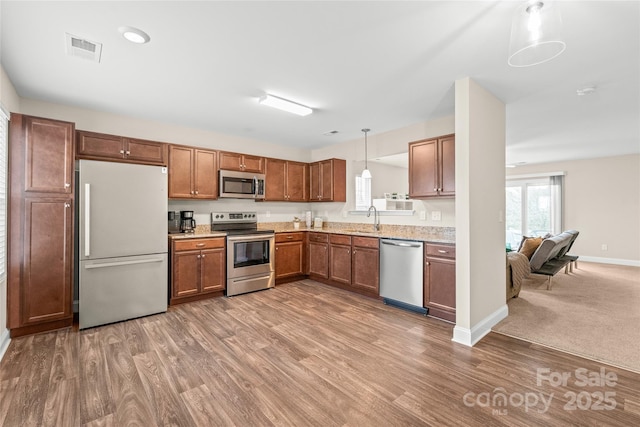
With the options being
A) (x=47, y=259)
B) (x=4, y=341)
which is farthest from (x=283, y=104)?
(x=4, y=341)

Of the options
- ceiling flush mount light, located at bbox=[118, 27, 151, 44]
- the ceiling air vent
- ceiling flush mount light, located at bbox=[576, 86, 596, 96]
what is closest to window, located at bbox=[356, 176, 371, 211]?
ceiling flush mount light, located at bbox=[576, 86, 596, 96]

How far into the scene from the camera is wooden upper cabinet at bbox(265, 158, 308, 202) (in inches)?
202

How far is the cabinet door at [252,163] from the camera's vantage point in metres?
4.78

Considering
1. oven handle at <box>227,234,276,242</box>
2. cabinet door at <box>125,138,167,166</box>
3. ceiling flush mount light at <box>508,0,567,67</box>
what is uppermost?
ceiling flush mount light at <box>508,0,567,67</box>

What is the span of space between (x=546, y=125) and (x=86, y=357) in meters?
6.20

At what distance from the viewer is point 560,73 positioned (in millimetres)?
2699

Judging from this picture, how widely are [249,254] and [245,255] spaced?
→ 0.22 ft

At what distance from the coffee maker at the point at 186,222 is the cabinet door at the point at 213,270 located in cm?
46

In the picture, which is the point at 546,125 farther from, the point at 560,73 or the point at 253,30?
the point at 253,30

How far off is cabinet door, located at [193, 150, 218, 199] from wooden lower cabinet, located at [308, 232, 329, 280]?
1769mm

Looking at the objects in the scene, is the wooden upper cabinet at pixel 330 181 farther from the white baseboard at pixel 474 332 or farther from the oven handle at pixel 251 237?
the white baseboard at pixel 474 332

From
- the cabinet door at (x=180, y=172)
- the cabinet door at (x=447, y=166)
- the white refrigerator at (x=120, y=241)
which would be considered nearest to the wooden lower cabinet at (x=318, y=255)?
the cabinet door at (x=447, y=166)

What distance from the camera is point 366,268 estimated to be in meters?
4.21

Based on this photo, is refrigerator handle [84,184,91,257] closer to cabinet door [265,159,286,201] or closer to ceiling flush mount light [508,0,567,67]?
cabinet door [265,159,286,201]
